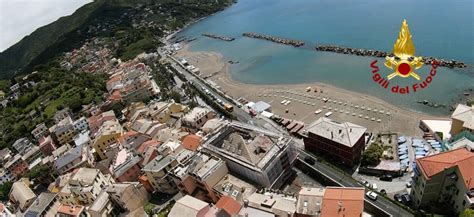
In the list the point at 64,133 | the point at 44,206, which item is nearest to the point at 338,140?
the point at 44,206

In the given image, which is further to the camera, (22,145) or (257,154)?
(22,145)

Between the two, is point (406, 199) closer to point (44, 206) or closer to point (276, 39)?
point (44, 206)

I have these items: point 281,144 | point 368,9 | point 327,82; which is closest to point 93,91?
point 327,82

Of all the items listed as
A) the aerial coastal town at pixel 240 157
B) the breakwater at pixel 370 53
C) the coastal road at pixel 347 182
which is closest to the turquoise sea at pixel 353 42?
the breakwater at pixel 370 53

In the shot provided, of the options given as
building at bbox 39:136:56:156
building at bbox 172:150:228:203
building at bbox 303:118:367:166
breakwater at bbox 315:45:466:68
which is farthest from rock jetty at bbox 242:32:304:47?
building at bbox 39:136:56:156

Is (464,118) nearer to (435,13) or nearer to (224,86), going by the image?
(224,86)
